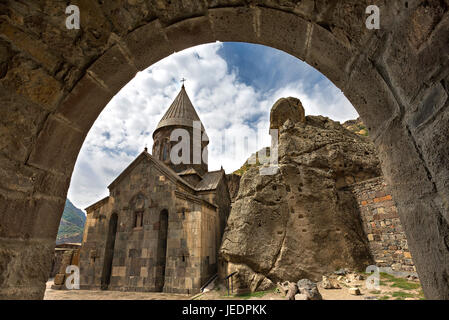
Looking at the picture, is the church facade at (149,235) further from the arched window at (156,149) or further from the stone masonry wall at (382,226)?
the stone masonry wall at (382,226)

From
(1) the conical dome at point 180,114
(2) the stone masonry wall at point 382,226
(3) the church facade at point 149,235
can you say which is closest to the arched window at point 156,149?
(1) the conical dome at point 180,114

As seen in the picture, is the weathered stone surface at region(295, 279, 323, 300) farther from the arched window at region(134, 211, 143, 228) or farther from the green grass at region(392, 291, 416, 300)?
the arched window at region(134, 211, 143, 228)

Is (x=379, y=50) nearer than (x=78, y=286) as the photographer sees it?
Yes

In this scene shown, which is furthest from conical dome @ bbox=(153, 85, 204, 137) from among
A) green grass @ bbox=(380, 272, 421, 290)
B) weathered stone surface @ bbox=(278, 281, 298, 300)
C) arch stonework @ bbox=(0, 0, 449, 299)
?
arch stonework @ bbox=(0, 0, 449, 299)

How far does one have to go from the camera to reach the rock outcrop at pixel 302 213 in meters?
7.47

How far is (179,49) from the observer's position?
1.94m

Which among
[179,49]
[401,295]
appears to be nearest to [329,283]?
[401,295]

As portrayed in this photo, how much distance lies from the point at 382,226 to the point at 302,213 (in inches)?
101

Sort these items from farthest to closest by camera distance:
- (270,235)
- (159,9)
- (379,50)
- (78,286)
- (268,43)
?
(78,286) → (270,235) → (268,43) → (159,9) → (379,50)

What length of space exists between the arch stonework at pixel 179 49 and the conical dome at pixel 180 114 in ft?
52.5

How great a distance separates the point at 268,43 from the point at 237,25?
0.99 feet

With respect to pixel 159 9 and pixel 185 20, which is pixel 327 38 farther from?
pixel 159 9
